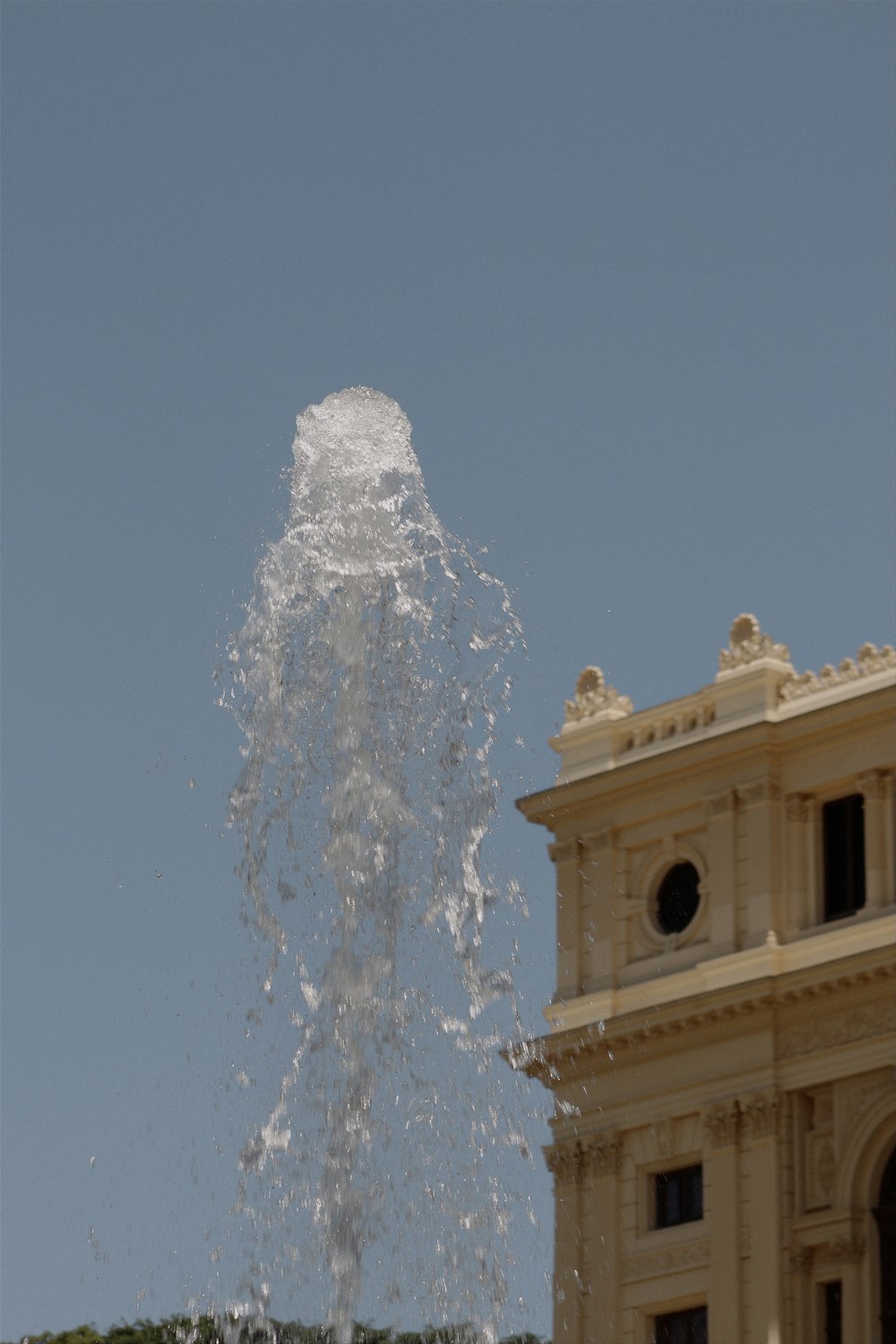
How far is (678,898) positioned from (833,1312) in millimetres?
8156

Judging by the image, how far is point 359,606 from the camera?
3494 cm

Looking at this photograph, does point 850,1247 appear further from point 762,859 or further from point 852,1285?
point 762,859

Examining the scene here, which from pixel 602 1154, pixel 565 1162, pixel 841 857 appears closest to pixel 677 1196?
pixel 602 1154

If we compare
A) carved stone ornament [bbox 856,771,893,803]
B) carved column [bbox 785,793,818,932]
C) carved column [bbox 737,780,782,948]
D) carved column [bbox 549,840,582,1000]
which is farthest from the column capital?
carved stone ornament [bbox 856,771,893,803]

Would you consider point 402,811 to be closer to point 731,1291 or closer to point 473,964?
point 473,964

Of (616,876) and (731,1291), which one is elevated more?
(616,876)

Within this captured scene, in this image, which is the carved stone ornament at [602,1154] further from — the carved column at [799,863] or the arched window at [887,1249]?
the arched window at [887,1249]

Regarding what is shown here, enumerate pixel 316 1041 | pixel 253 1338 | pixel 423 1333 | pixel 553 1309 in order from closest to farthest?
pixel 316 1041
pixel 423 1333
pixel 253 1338
pixel 553 1309

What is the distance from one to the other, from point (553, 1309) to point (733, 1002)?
650 centimetres

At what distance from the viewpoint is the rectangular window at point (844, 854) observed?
5328 centimetres

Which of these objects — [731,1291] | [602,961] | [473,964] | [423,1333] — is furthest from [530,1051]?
[473,964]

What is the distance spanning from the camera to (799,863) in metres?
53.8

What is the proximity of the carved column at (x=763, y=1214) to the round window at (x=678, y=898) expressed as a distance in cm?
412

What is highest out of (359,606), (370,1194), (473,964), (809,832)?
(809,832)
